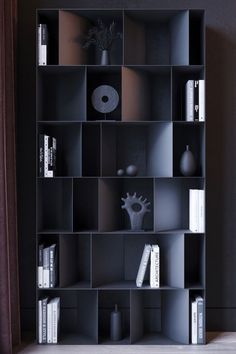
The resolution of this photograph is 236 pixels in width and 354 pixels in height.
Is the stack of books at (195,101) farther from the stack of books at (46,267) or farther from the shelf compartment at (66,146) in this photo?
the stack of books at (46,267)

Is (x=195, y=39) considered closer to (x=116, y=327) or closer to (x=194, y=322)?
(x=194, y=322)

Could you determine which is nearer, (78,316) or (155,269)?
(155,269)

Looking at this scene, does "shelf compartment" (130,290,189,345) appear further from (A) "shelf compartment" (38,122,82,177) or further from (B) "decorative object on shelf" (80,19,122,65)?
(B) "decorative object on shelf" (80,19,122,65)

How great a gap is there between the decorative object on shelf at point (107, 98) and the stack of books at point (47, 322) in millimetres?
1246

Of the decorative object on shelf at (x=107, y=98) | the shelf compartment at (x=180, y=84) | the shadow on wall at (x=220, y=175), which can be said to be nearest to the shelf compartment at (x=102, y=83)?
the decorative object on shelf at (x=107, y=98)

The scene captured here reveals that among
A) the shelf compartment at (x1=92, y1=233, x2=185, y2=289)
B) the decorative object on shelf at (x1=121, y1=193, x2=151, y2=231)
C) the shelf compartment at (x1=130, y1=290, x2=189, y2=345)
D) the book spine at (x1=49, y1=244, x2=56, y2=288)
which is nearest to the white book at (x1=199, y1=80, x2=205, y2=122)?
the decorative object on shelf at (x1=121, y1=193, x2=151, y2=231)

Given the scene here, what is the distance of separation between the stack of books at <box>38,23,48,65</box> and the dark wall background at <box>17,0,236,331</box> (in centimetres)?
27

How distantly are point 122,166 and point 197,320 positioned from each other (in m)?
1.08

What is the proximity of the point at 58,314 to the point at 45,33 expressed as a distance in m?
1.74

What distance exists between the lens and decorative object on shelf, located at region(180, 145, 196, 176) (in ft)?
9.00

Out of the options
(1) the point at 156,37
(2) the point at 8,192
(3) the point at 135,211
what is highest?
(1) the point at 156,37

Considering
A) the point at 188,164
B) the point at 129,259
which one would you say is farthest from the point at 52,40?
the point at 129,259

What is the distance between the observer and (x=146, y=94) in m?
2.96

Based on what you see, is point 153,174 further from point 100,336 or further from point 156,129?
point 100,336
